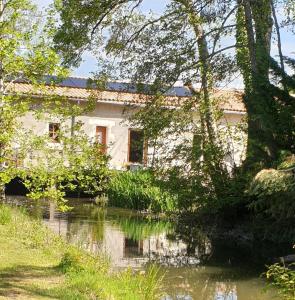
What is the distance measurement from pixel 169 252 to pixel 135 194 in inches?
373

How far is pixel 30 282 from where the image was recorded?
9.01m

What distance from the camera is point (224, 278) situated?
1316 centimetres

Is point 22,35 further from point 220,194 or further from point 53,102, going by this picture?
point 220,194

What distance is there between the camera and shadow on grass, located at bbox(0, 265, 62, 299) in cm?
826

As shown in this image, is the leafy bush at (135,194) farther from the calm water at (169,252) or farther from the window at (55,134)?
the window at (55,134)

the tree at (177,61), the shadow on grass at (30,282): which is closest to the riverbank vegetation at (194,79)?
the tree at (177,61)

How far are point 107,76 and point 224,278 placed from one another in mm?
8987

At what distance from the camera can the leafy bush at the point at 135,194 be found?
2412cm

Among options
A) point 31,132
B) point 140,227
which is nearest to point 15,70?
point 31,132

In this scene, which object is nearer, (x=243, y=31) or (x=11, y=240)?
(x=11, y=240)

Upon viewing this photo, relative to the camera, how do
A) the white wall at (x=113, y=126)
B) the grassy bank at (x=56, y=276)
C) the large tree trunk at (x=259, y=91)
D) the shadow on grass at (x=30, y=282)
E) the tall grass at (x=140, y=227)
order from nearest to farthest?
the shadow on grass at (x=30, y=282), the grassy bank at (x=56, y=276), the large tree trunk at (x=259, y=91), the tall grass at (x=140, y=227), the white wall at (x=113, y=126)

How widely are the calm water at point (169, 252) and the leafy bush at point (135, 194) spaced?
1016mm

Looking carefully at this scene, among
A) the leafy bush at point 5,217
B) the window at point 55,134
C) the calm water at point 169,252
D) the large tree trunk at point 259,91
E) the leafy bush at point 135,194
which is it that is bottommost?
the calm water at point 169,252

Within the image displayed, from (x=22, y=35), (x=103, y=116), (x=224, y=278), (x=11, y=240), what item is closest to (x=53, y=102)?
(x=22, y=35)
